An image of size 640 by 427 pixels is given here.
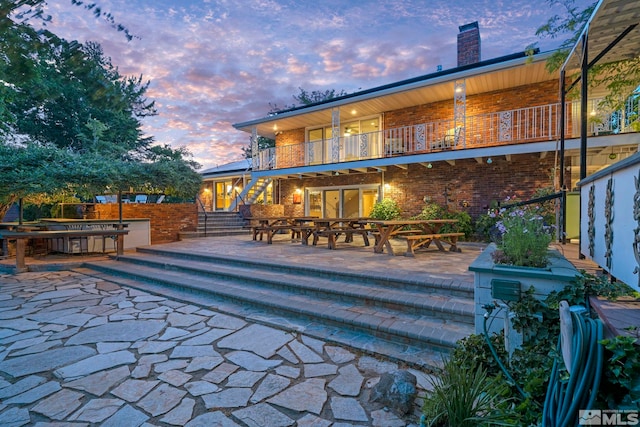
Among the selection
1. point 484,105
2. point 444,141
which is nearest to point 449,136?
point 444,141

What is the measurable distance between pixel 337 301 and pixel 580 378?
3201 mm

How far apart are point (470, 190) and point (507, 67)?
3.83 m

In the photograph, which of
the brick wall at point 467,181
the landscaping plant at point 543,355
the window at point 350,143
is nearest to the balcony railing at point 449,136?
the window at point 350,143

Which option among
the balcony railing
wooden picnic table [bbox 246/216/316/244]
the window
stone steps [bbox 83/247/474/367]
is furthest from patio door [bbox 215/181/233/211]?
stone steps [bbox 83/247/474/367]

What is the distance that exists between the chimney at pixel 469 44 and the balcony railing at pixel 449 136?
3272mm

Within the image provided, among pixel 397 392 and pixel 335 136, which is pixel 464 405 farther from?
pixel 335 136

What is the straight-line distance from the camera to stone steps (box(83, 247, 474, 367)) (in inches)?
125

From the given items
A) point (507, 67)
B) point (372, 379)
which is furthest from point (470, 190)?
point (372, 379)

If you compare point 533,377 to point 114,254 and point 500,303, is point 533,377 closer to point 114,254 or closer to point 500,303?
point 500,303

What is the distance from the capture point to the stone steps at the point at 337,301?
10.5 ft

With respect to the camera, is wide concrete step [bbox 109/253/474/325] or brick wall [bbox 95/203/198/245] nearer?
wide concrete step [bbox 109/253/474/325]

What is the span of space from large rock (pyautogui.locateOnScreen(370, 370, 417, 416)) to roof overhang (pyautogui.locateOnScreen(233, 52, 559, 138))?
784cm

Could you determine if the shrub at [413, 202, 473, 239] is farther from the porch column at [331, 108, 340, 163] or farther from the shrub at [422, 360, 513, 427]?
the shrub at [422, 360, 513, 427]

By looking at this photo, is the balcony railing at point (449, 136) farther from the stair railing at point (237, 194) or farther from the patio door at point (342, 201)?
the stair railing at point (237, 194)
